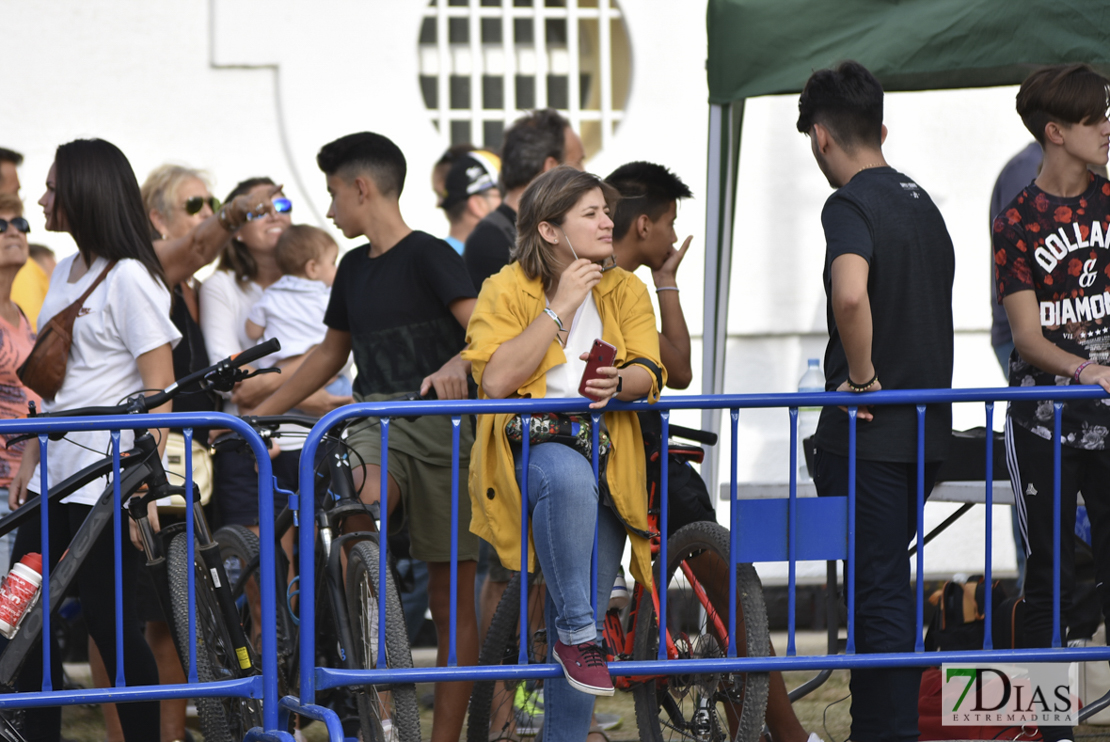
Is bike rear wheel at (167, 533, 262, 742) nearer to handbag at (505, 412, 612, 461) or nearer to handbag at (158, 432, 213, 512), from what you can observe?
handbag at (158, 432, 213, 512)

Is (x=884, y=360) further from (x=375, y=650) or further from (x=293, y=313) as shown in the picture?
(x=293, y=313)

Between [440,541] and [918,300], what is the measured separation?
1.70 metres

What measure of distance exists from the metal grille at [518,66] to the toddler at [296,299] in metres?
2.48

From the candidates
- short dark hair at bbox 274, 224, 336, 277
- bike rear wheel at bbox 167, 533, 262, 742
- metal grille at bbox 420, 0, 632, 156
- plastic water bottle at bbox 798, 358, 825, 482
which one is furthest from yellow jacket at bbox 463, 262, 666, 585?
metal grille at bbox 420, 0, 632, 156

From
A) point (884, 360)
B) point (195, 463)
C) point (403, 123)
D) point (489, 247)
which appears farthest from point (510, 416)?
point (403, 123)

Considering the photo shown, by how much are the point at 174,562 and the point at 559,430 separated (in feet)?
4.40

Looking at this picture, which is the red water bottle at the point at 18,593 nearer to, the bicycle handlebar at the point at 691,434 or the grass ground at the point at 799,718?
the grass ground at the point at 799,718

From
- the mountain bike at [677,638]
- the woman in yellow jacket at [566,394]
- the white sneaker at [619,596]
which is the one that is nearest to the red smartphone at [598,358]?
the woman in yellow jacket at [566,394]

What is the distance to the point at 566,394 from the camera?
3.98m

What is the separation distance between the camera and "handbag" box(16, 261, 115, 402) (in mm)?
4305

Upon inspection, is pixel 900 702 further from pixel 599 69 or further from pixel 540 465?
pixel 599 69

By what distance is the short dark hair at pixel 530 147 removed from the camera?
5.64m

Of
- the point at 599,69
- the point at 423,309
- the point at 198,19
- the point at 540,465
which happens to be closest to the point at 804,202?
the point at 599,69

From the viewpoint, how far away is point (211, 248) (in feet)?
17.1
